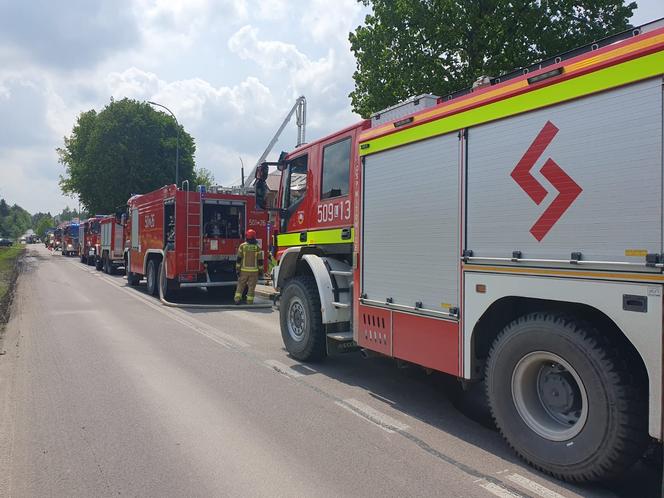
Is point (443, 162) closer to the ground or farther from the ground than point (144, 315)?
farther from the ground

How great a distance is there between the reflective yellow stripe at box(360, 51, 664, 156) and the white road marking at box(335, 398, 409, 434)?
2.50 metres

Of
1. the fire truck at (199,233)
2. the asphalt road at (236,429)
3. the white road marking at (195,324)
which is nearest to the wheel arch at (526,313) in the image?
the asphalt road at (236,429)

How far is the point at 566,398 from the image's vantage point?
11.8ft

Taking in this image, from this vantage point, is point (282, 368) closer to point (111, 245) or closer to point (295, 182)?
point (295, 182)

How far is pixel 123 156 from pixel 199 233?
104 ft

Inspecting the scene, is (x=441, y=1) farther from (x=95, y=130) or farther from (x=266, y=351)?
(x=95, y=130)

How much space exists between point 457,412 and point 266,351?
330cm

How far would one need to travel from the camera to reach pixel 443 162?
4.48m

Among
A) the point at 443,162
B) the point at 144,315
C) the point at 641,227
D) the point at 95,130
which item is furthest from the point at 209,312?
the point at 95,130

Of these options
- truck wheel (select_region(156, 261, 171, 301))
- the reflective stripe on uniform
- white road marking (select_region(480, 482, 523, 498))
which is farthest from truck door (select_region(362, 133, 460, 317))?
truck wheel (select_region(156, 261, 171, 301))

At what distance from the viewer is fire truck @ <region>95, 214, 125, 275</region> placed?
22.6m

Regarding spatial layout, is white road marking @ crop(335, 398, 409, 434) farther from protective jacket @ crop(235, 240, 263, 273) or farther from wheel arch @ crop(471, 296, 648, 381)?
protective jacket @ crop(235, 240, 263, 273)

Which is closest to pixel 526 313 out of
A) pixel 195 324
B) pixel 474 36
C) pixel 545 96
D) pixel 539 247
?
pixel 539 247

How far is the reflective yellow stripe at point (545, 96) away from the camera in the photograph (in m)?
3.05
